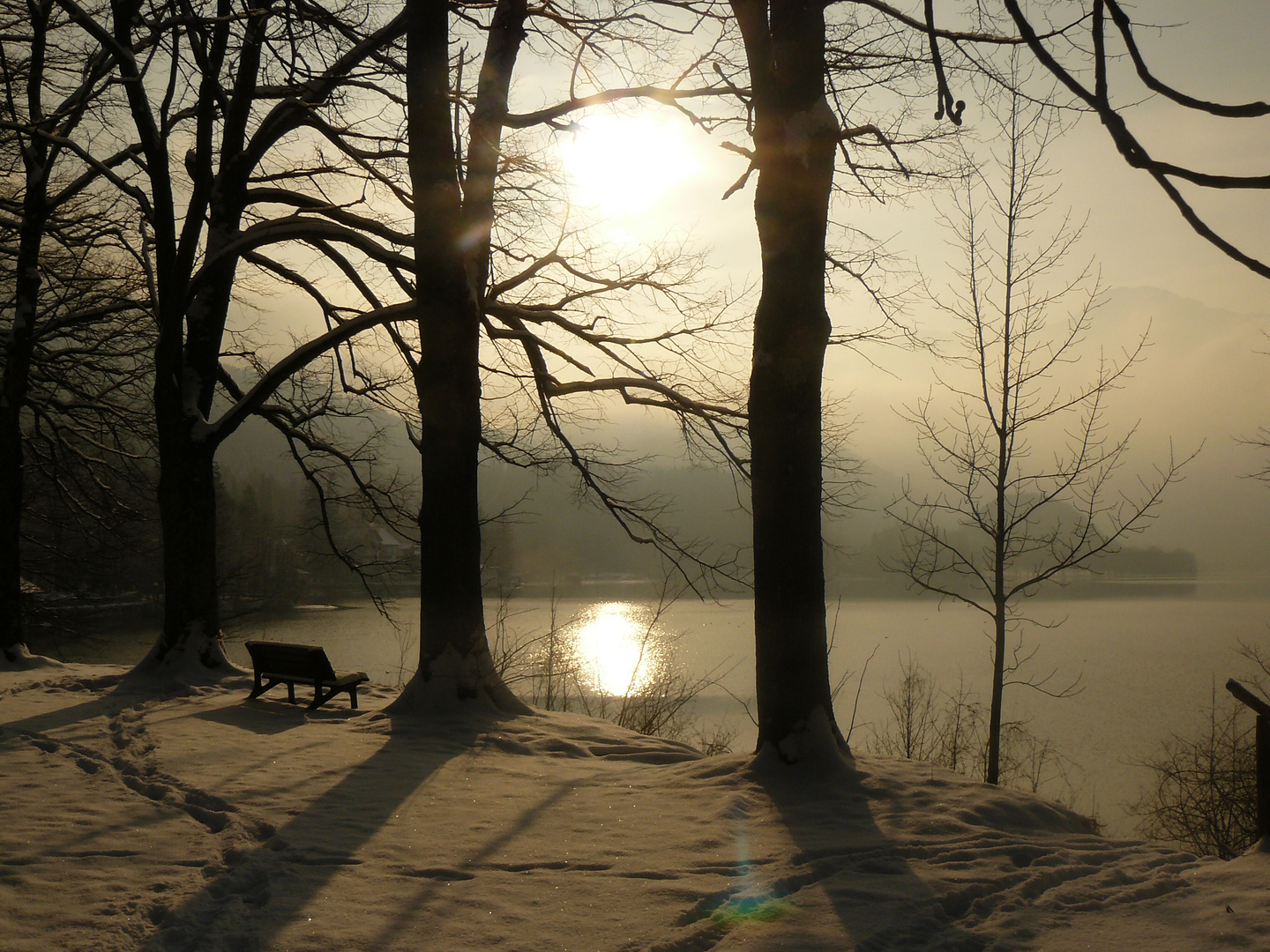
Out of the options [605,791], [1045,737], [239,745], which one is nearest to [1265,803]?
[605,791]

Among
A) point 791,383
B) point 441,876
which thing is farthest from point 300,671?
point 791,383

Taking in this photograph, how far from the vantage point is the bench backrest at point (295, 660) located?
25.7 ft

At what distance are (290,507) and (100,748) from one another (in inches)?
3969

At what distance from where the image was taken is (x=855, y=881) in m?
3.82

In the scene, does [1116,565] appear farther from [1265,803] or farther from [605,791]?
[605,791]

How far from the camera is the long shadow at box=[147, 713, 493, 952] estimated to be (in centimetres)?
328

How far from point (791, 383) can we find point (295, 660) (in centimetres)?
532

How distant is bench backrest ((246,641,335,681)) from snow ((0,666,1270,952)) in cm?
153

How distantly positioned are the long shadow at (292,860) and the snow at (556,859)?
0.02 meters

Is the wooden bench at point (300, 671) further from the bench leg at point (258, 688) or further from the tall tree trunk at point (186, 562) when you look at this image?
the tall tree trunk at point (186, 562)

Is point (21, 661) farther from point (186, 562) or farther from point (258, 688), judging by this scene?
point (258, 688)

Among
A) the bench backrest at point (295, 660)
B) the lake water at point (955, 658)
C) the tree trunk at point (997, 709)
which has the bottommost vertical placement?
the lake water at point (955, 658)

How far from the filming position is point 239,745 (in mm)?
6312

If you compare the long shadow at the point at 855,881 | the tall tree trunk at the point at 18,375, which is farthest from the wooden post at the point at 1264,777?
the tall tree trunk at the point at 18,375
